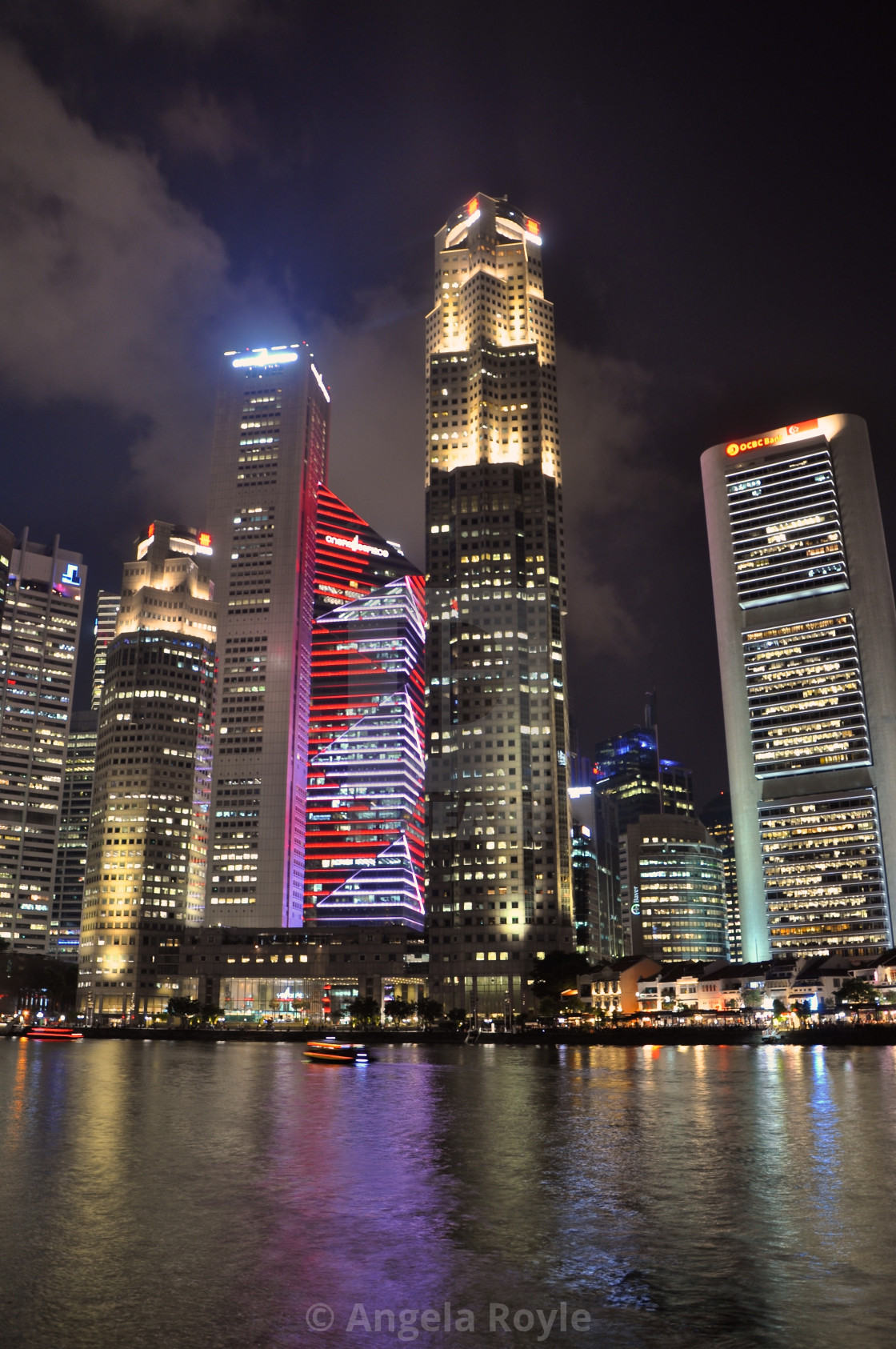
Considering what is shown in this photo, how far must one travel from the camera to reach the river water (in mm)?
21297

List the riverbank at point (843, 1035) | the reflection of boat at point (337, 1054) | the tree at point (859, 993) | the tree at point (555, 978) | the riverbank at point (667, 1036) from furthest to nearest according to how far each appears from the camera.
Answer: the tree at point (555, 978) → the tree at point (859, 993) → the riverbank at point (667, 1036) → the riverbank at point (843, 1035) → the reflection of boat at point (337, 1054)

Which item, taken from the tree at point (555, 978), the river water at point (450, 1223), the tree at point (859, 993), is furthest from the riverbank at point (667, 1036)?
the river water at point (450, 1223)

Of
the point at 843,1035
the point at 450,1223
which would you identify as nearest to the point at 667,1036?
the point at 843,1035

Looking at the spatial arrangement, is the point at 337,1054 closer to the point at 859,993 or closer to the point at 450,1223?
the point at 450,1223

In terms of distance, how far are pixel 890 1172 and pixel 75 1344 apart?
30788 millimetres

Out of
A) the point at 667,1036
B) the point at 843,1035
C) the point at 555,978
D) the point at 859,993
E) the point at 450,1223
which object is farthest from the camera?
the point at 555,978

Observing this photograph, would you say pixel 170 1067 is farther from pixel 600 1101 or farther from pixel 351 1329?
pixel 351 1329

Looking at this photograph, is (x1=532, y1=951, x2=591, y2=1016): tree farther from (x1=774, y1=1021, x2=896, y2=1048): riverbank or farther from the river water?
the river water

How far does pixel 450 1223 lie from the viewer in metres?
30.4

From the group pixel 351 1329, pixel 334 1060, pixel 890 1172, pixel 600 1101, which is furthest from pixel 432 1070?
pixel 351 1329

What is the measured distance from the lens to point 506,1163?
4212 cm

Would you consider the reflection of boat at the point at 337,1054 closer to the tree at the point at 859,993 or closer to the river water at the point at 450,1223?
the river water at the point at 450,1223

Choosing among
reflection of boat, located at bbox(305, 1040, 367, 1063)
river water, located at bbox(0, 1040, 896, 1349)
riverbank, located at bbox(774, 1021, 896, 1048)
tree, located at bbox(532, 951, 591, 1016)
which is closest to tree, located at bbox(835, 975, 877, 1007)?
riverbank, located at bbox(774, 1021, 896, 1048)

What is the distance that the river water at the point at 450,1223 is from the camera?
21.3m
